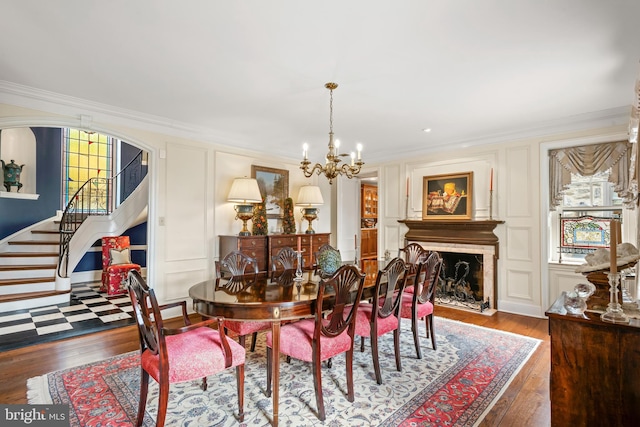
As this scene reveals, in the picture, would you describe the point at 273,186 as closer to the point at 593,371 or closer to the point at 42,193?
the point at 593,371

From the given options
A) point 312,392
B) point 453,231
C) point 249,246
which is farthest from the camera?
point 453,231

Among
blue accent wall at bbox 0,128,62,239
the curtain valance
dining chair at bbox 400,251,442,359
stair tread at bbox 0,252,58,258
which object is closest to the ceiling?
the curtain valance

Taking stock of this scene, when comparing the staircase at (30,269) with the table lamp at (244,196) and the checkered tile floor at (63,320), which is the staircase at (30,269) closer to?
the checkered tile floor at (63,320)

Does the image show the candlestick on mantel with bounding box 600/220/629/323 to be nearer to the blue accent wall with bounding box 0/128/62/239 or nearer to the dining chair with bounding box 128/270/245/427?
the dining chair with bounding box 128/270/245/427

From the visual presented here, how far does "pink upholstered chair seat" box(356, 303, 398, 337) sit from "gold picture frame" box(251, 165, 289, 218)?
2959 mm

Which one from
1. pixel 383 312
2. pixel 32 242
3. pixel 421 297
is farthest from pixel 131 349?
pixel 32 242

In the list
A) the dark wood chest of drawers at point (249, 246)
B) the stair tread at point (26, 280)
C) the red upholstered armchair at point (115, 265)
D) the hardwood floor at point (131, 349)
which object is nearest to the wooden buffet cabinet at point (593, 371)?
the hardwood floor at point (131, 349)

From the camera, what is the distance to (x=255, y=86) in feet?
9.92

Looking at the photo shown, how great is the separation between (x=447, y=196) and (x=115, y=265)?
5620mm

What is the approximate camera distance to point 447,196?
16.4ft

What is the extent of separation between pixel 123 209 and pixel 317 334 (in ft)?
19.1

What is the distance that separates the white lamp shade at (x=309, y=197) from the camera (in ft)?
17.3
